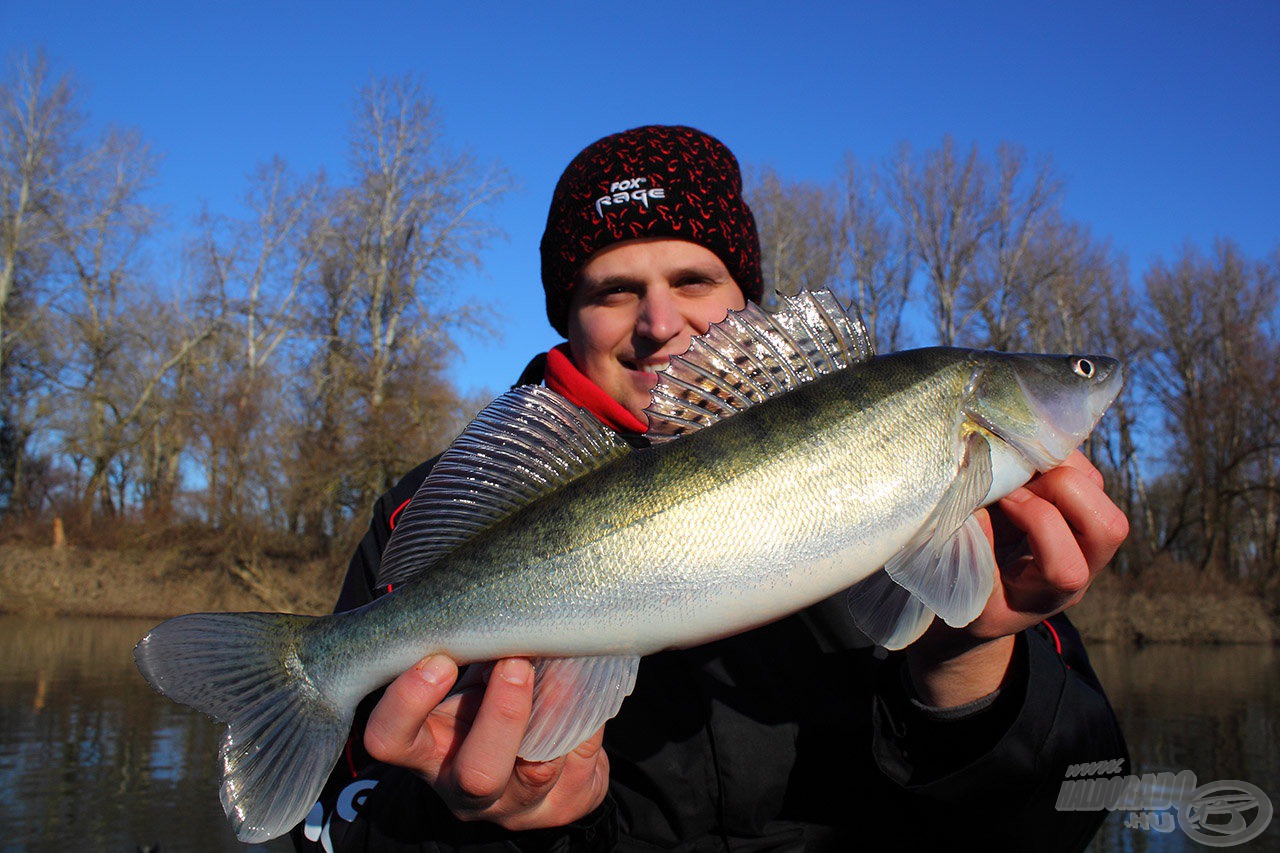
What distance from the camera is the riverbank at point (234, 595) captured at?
17125 millimetres

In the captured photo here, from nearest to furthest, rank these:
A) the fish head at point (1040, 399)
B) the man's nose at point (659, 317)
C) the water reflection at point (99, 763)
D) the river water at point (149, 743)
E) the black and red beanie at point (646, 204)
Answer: the fish head at point (1040, 399)
the man's nose at point (659, 317)
the black and red beanie at point (646, 204)
the water reflection at point (99, 763)
the river water at point (149, 743)

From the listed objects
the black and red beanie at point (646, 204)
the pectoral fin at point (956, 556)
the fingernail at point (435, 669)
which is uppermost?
the black and red beanie at point (646, 204)

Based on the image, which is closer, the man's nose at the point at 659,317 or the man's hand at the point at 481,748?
the man's hand at the point at 481,748

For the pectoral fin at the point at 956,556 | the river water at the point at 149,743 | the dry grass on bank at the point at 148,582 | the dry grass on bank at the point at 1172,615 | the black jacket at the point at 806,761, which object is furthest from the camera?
the dry grass on bank at the point at 1172,615

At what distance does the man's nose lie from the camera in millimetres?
2707

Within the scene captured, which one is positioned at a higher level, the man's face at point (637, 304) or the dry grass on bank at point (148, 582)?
the man's face at point (637, 304)

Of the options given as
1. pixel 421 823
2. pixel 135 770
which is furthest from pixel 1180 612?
pixel 421 823

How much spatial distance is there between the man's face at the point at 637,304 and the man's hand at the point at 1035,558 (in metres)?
1.25

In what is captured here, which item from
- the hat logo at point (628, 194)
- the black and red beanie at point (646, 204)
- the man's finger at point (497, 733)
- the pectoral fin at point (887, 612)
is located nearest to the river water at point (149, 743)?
the pectoral fin at point (887, 612)

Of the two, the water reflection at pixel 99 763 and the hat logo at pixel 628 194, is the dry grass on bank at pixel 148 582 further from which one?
the hat logo at pixel 628 194

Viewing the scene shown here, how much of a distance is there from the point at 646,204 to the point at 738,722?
1.69 meters

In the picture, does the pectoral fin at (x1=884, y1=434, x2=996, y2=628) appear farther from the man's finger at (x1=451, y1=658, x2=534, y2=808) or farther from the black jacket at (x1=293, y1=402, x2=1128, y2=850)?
the man's finger at (x1=451, y1=658, x2=534, y2=808)

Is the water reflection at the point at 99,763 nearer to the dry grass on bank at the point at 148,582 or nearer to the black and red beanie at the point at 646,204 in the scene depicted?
the dry grass on bank at the point at 148,582

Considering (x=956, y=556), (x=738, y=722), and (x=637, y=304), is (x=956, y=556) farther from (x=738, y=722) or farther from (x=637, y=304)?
(x=637, y=304)
